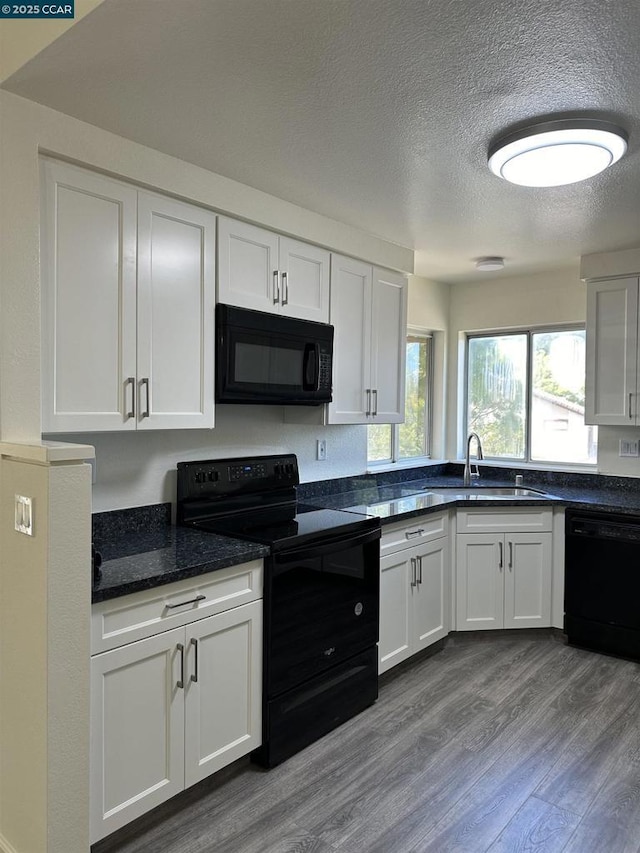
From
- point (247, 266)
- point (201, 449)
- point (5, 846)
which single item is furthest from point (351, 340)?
point (5, 846)

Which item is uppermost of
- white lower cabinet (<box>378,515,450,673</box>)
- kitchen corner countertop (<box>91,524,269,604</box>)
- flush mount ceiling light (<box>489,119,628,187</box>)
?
flush mount ceiling light (<box>489,119,628,187</box>)

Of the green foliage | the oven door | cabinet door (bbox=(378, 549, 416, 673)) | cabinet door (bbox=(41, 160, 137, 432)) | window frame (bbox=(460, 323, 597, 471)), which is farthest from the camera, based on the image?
the green foliage

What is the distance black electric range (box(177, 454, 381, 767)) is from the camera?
7.70 feet

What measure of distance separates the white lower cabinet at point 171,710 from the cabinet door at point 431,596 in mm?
1227

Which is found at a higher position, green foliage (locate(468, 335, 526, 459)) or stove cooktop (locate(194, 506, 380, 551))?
green foliage (locate(468, 335, 526, 459))

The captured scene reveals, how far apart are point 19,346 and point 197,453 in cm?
110

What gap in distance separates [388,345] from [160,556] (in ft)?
6.32

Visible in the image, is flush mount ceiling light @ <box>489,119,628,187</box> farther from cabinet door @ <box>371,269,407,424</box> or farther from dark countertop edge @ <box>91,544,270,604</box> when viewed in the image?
dark countertop edge @ <box>91,544,270,604</box>

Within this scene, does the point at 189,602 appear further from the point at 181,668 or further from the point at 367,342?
the point at 367,342

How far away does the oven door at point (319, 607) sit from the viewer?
2336 mm

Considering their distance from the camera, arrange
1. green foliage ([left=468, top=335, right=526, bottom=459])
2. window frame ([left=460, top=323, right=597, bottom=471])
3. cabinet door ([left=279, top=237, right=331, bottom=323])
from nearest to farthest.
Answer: cabinet door ([left=279, top=237, right=331, bottom=323])
window frame ([left=460, top=323, right=597, bottom=471])
green foliage ([left=468, top=335, right=526, bottom=459])

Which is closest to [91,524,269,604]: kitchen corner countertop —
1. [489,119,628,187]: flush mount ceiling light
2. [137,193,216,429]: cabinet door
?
[137,193,216,429]: cabinet door

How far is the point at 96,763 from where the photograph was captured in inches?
71.4

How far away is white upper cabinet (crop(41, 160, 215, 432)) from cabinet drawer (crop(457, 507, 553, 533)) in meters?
1.85
